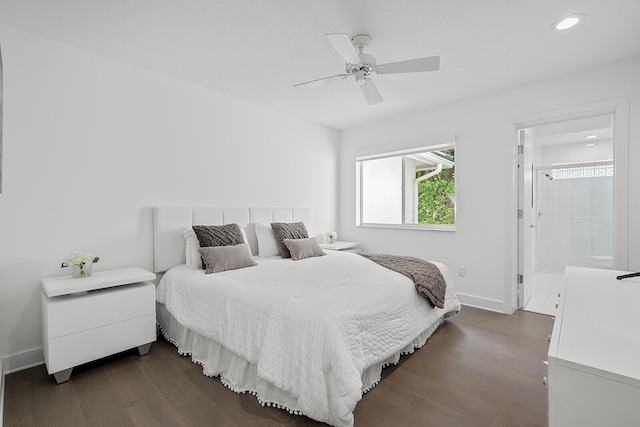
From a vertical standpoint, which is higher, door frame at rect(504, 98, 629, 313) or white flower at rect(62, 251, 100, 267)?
door frame at rect(504, 98, 629, 313)

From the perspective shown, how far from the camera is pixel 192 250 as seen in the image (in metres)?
2.89

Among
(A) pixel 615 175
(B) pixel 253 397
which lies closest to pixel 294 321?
(B) pixel 253 397

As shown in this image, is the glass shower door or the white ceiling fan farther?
the glass shower door

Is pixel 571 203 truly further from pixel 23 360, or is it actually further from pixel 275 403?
pixel 23 360

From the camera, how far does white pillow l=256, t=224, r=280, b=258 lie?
11.7 feet

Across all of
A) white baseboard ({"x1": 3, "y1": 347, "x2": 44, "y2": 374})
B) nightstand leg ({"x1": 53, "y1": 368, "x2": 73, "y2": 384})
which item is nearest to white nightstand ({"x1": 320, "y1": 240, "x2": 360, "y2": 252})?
nightstand leg ({"x1": 53, "y1": 368, "x2": 73, "y2": 384})

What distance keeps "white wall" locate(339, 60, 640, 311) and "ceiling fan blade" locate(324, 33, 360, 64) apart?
2.13 meters

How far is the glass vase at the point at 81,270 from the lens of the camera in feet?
7.73

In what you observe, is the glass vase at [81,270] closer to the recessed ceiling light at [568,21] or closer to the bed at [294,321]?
the bed at [294,321]

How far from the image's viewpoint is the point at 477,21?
2.16m

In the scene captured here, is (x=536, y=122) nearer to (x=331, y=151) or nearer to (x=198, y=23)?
(x=331, y=151)

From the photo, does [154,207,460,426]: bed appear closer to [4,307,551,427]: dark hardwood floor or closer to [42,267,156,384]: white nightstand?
[4,307,551,427]: dark hardwood floor

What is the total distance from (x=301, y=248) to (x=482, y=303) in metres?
2.25

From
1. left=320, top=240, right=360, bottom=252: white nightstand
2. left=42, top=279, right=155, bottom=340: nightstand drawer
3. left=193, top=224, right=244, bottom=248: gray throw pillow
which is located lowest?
left=42, top=279, right=155, bottom=340: nightstand drawer
